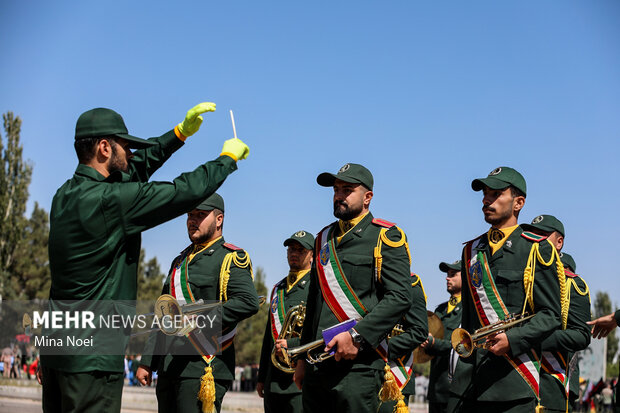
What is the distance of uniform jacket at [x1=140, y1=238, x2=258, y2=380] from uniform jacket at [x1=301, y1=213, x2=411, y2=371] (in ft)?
4.54

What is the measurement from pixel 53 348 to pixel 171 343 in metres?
2.97

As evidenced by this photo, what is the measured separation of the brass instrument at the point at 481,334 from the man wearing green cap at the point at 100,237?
106 inches

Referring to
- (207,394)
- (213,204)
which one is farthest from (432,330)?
(207,394)

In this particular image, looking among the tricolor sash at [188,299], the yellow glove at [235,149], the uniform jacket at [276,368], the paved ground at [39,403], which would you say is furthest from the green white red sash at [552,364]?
the paved ground at [39,403]

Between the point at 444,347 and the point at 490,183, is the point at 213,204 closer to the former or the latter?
the point at 490,183

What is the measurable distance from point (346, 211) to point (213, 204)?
7.98 feet

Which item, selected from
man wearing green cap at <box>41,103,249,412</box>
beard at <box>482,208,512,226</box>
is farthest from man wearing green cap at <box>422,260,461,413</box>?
man wearing green cap at <box>41,103,249,412</box>

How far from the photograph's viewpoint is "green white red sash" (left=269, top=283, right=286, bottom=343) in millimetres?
9992

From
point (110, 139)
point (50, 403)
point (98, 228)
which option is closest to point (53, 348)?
point (50, 403)

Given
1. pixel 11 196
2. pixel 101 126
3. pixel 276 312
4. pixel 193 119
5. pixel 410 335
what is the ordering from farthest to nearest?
pixel 11 196, pixel 276 312, pixel 410 335, pixel 193 119, pixel 101 126

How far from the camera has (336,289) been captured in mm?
6809

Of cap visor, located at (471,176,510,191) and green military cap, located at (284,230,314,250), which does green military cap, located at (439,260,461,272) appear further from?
cap visor, located at (471,176,510,191)

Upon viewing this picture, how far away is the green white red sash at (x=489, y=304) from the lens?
6.80 meters

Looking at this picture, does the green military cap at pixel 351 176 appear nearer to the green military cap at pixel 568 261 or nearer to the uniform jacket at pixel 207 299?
the uniform jacket at pixel 207 299
